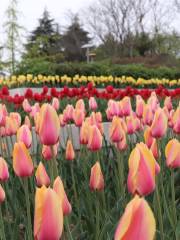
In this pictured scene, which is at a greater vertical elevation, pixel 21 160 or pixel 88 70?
pixel 88 70

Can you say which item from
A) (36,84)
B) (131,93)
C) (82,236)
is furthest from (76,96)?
(36,84)

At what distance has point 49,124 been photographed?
1.42 metres

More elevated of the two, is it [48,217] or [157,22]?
[157,22]

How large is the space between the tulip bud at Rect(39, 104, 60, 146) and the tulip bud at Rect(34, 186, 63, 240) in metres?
0.60

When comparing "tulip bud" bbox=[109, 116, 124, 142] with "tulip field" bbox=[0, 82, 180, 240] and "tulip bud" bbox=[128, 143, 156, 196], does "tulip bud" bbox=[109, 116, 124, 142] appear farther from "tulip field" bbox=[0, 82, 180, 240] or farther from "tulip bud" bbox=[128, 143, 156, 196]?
"tulip bud" bbox=[128, 143, 156, 196]

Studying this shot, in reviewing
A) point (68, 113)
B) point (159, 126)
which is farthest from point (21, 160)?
point (68, 113)

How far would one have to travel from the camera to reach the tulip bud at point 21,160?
54.7 inches

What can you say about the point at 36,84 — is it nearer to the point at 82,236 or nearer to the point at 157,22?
the point at 82,236

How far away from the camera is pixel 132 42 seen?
40.1 metres

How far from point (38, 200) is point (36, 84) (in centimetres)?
1182

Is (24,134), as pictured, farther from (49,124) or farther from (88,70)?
(88,70)

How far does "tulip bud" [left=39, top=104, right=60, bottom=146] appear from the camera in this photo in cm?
142

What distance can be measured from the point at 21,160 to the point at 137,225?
0.77 m

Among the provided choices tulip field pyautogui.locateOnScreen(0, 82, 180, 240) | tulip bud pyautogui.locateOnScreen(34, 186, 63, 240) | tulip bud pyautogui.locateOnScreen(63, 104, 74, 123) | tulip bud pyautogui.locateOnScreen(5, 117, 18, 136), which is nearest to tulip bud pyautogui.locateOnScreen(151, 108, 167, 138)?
tulip field pyautogui.locateOnScreen(0, 82, 180, 240)
